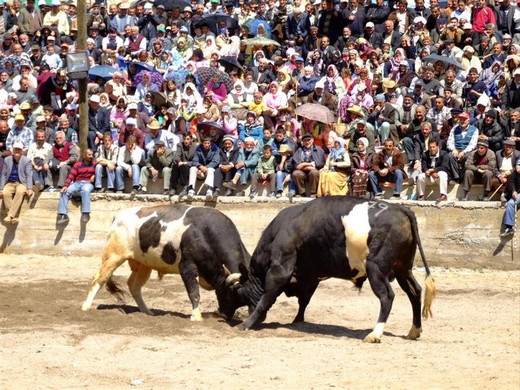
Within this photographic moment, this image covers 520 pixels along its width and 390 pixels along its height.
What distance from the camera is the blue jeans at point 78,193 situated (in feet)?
80.6

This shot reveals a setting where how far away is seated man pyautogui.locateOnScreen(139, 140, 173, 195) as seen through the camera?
81.7 feet

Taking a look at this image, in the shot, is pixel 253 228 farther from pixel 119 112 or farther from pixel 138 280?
pixel 138 280

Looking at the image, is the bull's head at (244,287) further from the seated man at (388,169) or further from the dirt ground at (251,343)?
the seated man at (388,169)

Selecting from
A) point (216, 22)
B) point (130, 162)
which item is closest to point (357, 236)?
point (130, 162)

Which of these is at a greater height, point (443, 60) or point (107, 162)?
point (443, 60)

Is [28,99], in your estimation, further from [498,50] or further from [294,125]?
[498,50]

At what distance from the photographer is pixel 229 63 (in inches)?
1139

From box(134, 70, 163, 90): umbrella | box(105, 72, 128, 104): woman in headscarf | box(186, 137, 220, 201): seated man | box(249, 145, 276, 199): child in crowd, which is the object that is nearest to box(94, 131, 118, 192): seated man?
box(186, 137, 220, 201): seated man

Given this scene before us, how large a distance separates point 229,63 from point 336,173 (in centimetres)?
606

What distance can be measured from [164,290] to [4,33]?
40.9 feet

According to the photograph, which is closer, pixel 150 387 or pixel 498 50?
pixel 150 387

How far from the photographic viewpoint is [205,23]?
3078 centimetres

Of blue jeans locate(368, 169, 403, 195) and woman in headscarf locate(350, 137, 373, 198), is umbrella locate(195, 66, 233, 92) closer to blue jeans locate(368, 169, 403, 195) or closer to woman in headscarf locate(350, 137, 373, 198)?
woman in headscarf locate(350, 137, 373, 198)

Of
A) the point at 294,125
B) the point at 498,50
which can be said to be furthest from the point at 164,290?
the point at 498,50
